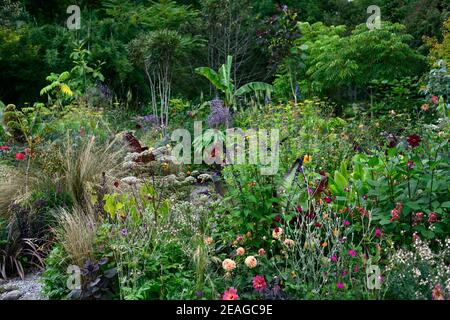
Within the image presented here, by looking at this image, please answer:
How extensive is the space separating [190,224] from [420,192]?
1687 millimetres

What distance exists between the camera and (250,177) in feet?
12.2

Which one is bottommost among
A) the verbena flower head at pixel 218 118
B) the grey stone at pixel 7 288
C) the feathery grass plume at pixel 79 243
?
the grey stone at pixel 7 288

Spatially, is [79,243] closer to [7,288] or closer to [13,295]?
[13,295]

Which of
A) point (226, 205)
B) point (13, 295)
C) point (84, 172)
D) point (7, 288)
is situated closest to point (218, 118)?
point (84, 172)

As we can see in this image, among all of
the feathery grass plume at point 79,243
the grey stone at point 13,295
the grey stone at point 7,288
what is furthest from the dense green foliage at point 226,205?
the grey stone at point 13,295

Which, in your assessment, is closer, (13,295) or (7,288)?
(13,295)

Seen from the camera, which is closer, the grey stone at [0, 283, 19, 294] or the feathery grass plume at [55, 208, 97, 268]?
the feathery grass plume at [55, 208, 97, 268]

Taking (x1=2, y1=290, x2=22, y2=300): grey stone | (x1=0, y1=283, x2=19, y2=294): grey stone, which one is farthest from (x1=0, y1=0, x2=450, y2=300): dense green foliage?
(x1=2, y1=290, x2=22, y2=300): grey stone

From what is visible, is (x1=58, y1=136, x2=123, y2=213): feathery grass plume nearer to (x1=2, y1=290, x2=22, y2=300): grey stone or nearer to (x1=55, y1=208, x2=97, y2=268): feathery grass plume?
(x1=55, y1=208, x2=97, y2=268): feathery grass plume

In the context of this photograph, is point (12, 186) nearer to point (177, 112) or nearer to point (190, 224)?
point (190, 224)

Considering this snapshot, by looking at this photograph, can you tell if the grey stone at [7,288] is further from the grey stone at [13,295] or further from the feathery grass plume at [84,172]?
the feathery grass plume at [84,172]

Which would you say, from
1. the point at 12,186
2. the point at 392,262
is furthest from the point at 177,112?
the point at 392,262

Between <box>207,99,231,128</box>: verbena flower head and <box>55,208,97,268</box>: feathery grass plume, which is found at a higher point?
<box>207,99,231,128</box>: verbena flower head

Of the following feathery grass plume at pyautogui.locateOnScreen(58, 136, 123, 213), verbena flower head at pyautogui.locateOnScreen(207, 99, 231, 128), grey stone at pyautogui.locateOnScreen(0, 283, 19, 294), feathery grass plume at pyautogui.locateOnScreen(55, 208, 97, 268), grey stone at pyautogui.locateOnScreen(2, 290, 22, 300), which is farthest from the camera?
verbena flower head at pyautogui.locateOnScreen(207, 99, 231, 128)
